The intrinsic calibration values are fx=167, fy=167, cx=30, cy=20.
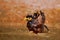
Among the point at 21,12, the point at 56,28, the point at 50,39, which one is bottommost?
the point at 50,39

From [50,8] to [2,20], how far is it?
0.53m

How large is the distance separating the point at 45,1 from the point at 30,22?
0.27 metres

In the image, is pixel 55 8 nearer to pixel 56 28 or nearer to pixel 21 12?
pixel 56 28

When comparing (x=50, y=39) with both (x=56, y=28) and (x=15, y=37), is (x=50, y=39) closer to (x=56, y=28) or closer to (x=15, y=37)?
(x=56, y=28)

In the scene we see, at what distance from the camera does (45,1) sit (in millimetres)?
1735

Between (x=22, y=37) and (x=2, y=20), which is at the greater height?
(x=2, y=20)

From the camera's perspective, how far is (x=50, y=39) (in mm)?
1731

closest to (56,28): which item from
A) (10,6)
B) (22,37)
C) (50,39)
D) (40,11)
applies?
(50,39)

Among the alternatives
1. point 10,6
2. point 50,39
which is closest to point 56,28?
point 50,39

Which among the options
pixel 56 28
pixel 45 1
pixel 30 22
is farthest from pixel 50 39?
pixel 45 1

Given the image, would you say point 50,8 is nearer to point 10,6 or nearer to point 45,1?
point 45,1

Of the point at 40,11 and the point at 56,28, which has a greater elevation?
the point at 40,11

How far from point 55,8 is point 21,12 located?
359 millimetres

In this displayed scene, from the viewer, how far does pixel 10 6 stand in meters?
1.79
